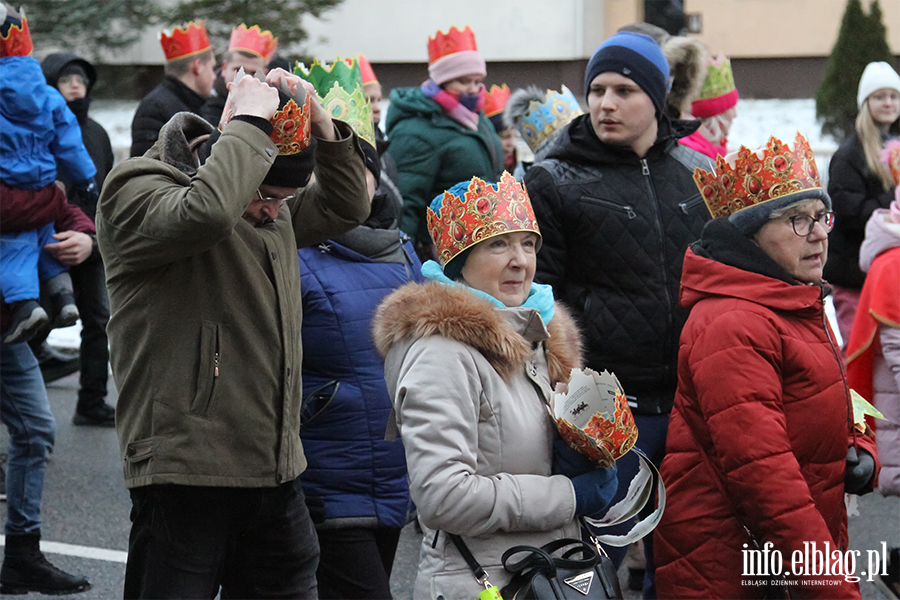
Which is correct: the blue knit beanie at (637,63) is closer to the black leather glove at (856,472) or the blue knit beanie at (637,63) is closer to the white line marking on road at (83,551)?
the black leather glove at (856,472)

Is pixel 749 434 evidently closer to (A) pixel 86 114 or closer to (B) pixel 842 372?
(B) pixel 842 372

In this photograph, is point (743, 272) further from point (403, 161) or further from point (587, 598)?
point (403, 161)

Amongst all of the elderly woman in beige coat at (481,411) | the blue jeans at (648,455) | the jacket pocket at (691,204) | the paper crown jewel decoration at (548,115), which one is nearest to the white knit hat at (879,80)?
the paper crown jewel decoration at (548,115)

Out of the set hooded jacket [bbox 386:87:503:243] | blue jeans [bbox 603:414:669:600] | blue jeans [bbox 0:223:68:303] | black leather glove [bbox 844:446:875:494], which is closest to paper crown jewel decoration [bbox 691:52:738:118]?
hooded jacket [bbox 386:87:503:243]

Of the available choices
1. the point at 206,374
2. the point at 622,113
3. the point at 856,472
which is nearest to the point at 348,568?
the point at 206,374

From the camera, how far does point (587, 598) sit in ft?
8.62

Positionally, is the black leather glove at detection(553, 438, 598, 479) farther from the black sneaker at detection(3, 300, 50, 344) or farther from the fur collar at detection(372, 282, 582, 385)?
the black sneaker at detection(3, 300, 50, 344)

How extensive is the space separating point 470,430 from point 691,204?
1754 mm

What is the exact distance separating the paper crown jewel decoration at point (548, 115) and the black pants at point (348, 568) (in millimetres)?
3542

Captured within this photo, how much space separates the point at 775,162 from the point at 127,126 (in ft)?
59.9

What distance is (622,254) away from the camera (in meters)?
3.91

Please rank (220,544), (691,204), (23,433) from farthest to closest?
(23,433)
(691,204)
(220,544)

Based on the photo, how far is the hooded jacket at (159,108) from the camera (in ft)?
24.7

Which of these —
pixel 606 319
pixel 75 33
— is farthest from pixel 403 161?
pixel 75 33
